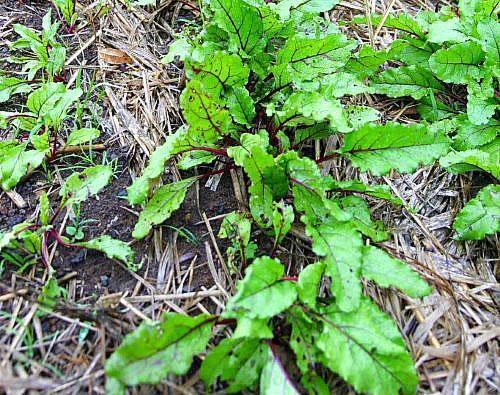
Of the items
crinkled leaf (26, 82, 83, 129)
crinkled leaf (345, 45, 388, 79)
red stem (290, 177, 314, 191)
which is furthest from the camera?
crinkled leaf (345, 45, 388, 79)

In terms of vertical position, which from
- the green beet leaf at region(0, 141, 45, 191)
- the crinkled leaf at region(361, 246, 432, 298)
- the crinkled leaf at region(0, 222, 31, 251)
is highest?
the green beet leaf at region(0, 141, 45, 191)

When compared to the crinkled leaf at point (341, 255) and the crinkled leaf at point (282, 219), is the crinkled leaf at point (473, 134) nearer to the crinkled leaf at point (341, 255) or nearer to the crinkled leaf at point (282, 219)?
the crinkled leaf at point (341, 255)

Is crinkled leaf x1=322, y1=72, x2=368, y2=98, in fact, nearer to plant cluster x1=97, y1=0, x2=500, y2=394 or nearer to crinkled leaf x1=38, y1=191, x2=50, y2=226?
plant cluster x1=97, y1=0, x2=500, y2=394

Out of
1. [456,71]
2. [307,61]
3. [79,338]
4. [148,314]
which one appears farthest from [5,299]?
[456,71]

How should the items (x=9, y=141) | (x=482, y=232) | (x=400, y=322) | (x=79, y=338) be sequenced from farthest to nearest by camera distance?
(x=9, y=141)
(x=482, y=232)
(x=400, y=322)
(x=79, y=338)

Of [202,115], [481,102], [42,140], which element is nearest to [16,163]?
[42,140]

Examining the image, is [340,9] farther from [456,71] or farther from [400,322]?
[400,322]

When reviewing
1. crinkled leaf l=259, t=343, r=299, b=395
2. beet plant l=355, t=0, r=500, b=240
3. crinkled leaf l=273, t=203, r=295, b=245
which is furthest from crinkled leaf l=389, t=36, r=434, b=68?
crinkled leaf l=259, t=343, r=299, b=395
